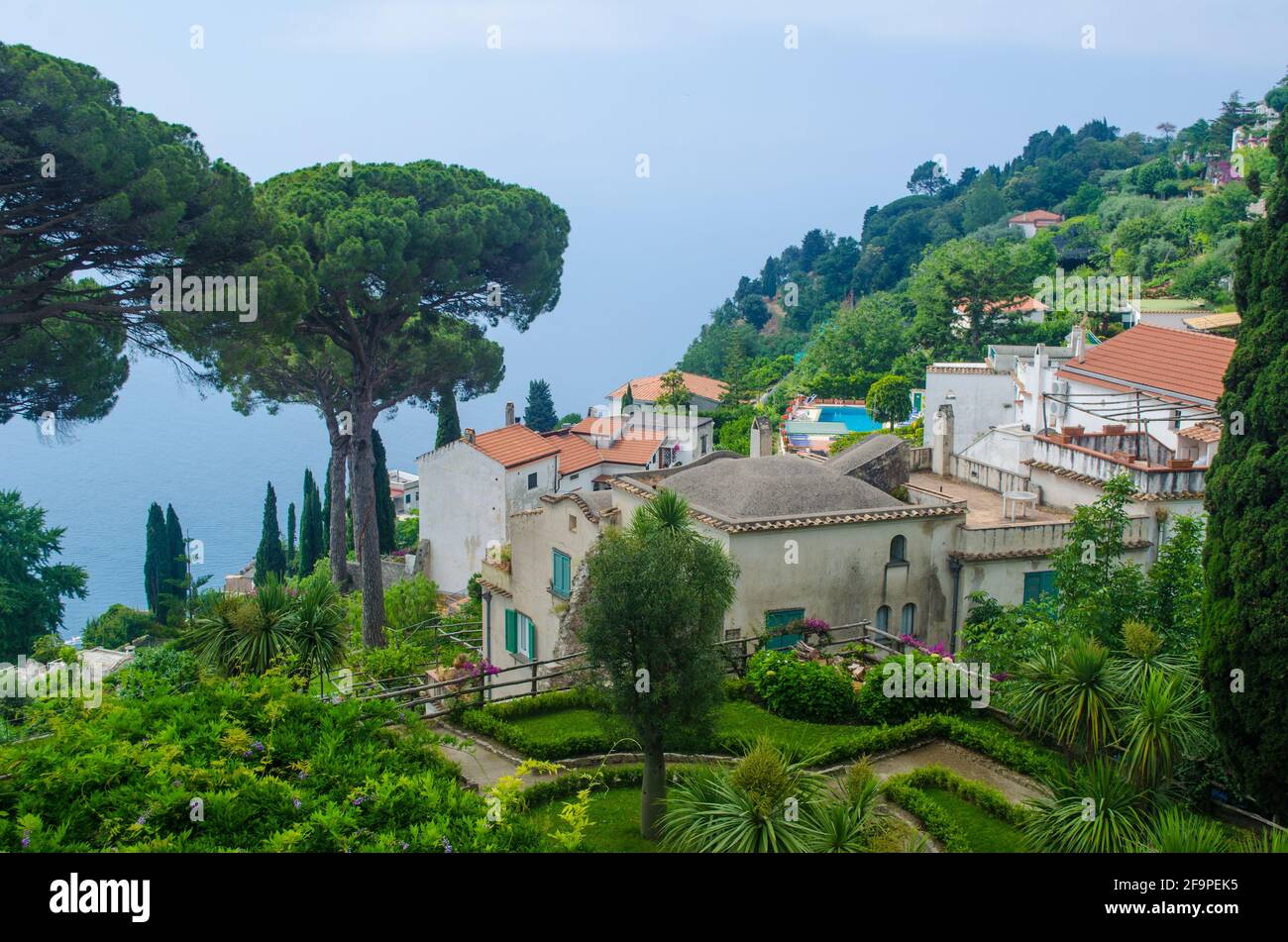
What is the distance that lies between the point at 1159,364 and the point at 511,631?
2023 centimetres

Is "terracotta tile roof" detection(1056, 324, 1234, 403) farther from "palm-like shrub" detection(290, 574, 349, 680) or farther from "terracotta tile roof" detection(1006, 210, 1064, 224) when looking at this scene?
"terracotta tile roof" detection(1006, 210, 1064, 224)

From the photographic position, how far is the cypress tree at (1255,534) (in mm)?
13359

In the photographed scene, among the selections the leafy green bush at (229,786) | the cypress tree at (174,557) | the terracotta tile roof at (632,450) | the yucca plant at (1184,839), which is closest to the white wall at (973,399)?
the terracotta tile roof at (632,450)

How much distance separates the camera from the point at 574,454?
171ft

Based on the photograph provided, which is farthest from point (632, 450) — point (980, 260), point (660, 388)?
point (980, 260)

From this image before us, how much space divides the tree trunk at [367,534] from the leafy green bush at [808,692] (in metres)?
20.1

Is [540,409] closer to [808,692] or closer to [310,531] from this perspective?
[310,531]

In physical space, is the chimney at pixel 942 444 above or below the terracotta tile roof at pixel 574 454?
above

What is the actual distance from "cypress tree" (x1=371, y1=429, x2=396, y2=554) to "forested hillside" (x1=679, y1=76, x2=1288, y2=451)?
20.1 metres

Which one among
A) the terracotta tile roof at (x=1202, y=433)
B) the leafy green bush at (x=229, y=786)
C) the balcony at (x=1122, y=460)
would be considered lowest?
the leafy green bush at (x=229, y=786)

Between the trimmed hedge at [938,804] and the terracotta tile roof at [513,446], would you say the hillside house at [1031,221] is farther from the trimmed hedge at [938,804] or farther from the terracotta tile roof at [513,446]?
the trimmed hedge at [938,804]

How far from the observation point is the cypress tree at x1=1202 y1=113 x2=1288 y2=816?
13.4m
